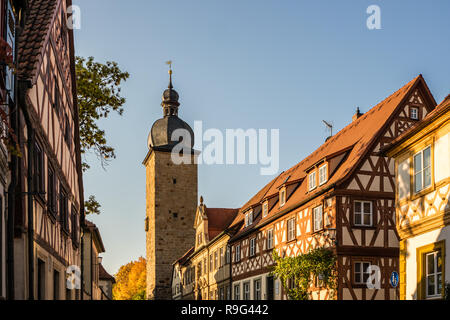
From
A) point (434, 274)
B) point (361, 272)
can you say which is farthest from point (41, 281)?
point (361, 272)

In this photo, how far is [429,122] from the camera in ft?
50.8

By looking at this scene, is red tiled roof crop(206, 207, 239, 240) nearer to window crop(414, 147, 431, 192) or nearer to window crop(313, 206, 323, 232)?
window crop(313, 206, 323, 232)

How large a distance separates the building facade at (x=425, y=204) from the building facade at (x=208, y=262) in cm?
2157

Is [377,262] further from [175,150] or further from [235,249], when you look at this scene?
[175,150]

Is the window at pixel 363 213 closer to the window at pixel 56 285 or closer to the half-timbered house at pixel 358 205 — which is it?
the half-timbered house at pixel 358 205

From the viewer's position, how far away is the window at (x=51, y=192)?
1429 centimetres

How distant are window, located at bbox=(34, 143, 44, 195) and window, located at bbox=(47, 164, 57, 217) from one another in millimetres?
912

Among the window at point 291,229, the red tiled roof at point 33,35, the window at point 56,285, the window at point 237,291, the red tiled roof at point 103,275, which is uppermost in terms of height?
the red tiled roof at point 33,35

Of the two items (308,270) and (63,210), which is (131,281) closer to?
(308,270)

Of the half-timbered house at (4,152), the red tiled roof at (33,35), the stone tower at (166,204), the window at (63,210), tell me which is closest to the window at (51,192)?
the window at (63,210)

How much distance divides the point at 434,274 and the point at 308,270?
854cm

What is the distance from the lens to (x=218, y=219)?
162 ft
